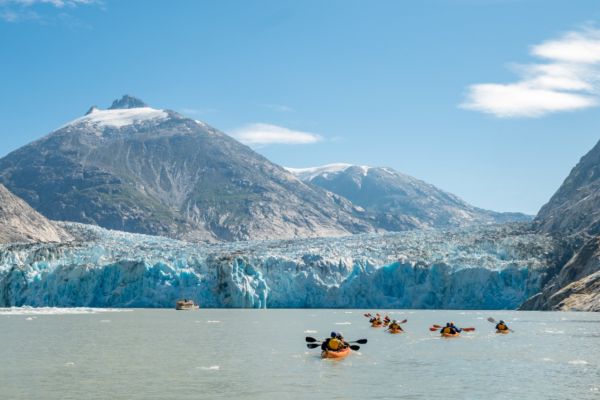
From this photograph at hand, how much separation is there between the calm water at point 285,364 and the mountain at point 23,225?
99990 mm

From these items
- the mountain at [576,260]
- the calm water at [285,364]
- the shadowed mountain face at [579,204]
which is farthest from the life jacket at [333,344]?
the shadowed mountain face at [579,204]

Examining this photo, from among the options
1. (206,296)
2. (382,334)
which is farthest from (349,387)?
(206,296)

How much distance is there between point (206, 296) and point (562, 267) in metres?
44.8

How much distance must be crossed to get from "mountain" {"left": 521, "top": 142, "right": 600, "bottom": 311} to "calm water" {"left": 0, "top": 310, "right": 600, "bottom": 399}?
2397cm

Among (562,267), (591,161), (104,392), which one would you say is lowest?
(104,392)

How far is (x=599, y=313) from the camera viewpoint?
74.8 metres

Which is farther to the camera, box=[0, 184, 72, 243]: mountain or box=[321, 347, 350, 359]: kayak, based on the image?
box=[0, 184, 72, 243]: mountain

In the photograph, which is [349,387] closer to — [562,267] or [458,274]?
[458,274]

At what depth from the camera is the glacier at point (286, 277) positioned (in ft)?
299

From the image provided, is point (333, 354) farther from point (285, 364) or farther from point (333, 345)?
point (285, 364)

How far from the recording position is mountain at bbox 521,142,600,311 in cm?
7975

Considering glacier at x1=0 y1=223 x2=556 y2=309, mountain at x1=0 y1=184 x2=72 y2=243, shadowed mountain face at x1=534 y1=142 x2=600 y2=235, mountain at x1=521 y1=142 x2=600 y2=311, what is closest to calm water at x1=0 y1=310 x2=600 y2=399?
mountain at x1=521 y1=142 x2=600 y2=311

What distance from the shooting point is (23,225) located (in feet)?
518

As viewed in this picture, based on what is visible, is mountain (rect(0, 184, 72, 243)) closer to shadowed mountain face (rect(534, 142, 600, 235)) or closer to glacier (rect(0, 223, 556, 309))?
glacier (rect(0, 223, 556, 309))
